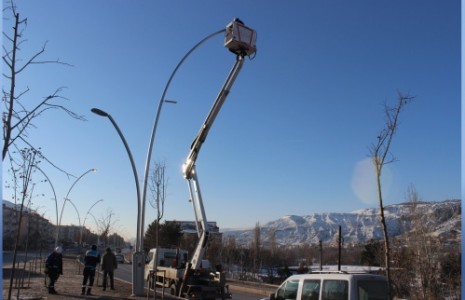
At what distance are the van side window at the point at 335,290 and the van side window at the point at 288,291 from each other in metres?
0.89

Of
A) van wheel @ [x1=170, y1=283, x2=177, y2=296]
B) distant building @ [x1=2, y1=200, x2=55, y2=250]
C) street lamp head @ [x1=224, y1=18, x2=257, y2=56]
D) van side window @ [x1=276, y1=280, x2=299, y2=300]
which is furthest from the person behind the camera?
distant building @ [x1=2, y1=200, x2=55, y2=250]

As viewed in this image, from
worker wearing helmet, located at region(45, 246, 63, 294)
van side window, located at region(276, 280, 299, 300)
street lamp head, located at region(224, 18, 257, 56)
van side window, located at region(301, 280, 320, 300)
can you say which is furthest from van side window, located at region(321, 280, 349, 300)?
→ worker wearing helmet, located at region(45, 246, 63, 294)

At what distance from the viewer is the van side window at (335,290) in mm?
10531

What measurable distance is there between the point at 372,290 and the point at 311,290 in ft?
4.36

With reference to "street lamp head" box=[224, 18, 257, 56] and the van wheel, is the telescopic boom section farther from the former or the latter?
the van wheel

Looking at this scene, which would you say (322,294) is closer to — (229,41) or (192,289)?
(192,289)

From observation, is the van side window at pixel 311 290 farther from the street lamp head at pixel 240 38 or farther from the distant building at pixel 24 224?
the street lamp head at pixel 240 38

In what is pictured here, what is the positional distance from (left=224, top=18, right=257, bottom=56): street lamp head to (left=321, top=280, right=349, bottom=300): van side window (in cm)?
869

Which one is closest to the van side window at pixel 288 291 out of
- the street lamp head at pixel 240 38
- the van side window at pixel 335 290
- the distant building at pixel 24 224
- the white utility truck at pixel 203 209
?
A: the van side window at pixel 335 290

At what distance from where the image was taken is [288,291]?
38.8 feet

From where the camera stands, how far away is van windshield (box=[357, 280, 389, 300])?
10.5 metres

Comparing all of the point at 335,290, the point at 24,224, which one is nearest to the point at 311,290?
the point at 335,290

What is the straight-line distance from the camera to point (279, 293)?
12.1 metres

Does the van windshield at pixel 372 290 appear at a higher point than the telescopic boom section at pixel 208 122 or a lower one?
lower
